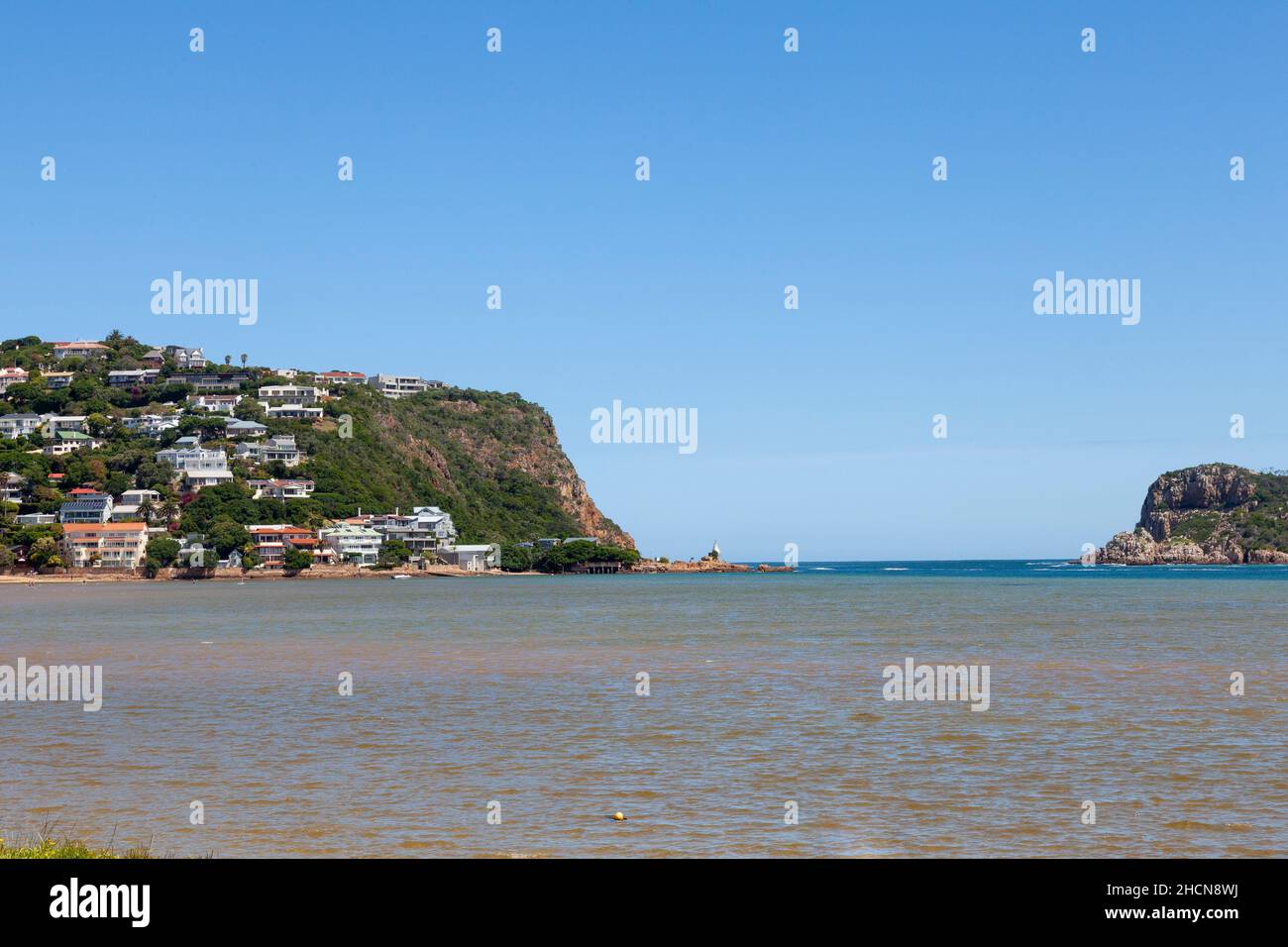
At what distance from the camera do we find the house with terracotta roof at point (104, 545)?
176 metres

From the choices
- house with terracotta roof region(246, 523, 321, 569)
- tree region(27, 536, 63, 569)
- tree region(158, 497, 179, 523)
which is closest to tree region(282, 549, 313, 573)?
house with terracotta roof region(246, 523, 321, 569)

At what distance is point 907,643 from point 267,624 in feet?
118

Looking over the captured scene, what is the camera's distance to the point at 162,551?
176m

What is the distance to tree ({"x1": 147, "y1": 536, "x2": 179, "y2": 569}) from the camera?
577 feet

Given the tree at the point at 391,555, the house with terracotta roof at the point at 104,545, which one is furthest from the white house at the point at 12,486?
the tree at the point at 391,555

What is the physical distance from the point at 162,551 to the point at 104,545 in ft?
28.4

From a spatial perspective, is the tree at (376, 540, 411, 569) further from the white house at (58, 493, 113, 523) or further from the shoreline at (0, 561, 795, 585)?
the white house at (58, 493, 113, 523)

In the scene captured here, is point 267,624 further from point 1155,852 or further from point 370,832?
point 1155,852

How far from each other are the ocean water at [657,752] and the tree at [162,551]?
135m

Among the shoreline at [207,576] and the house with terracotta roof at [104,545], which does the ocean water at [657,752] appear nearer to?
the shoreline at [207,576]

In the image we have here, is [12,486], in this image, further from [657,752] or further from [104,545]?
[657,752]

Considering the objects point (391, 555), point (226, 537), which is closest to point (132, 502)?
point (226, 537)

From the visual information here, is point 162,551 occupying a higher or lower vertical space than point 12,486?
lower
